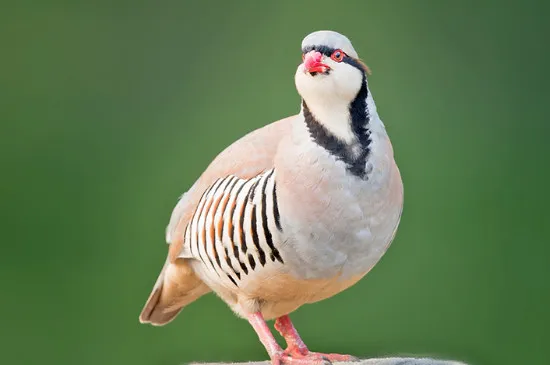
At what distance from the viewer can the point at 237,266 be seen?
120 inches

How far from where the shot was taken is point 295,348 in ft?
11.1

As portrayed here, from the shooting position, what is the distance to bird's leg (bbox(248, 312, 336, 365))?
10.2 ft

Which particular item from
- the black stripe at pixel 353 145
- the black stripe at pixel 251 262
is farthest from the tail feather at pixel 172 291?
the black stripe at pixel 353 145

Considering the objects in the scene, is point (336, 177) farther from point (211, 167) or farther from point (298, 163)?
point (211, 167)

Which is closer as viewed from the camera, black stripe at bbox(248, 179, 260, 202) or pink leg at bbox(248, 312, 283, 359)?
black stripe at bbox(248, 179, 260, 202)

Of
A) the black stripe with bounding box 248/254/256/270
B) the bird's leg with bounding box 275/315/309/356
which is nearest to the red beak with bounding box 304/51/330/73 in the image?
the black stripe with bounding box 248/254/256/270

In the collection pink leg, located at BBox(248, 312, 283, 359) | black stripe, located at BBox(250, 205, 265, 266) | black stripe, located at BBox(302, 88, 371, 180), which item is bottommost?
pink leg, located at BBox(248, 312, 283, 359)

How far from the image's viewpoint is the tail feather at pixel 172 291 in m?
3.43

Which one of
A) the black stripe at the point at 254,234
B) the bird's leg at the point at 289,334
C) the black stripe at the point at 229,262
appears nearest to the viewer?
the black stripe at the point at 254,234

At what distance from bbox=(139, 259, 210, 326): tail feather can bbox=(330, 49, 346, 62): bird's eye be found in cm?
96

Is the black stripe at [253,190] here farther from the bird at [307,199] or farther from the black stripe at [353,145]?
the black stripe at [353,145]

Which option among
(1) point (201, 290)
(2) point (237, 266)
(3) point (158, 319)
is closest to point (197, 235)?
(2) point (237, 266)

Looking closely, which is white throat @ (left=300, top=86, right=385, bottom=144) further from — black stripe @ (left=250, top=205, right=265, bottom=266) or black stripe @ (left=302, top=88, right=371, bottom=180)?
black stripe @ (left=250, top=205, right=265, bottom=266)

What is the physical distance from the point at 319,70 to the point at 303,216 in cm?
41
